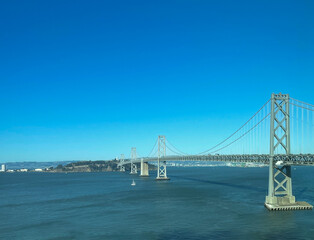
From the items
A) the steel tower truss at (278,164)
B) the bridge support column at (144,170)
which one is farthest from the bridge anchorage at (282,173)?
the bridge support column at (144,170)

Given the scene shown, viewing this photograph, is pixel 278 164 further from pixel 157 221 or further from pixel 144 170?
pixel 144 170

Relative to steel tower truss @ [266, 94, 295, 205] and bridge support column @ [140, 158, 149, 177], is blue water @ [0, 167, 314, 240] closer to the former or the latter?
steel tower truss @ [266, 94, 295, 205]

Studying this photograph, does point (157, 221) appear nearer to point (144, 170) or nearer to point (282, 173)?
point (282, 173)

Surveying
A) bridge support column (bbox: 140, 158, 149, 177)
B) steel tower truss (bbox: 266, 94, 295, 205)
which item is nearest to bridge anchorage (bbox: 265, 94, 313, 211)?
steel tower truss (bbox: 266, 94, 295, 205)

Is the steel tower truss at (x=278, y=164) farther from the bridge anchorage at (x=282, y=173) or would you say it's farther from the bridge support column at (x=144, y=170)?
the bridge support column at (x=144, y=170)

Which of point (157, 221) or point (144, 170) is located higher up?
point (157, 221)

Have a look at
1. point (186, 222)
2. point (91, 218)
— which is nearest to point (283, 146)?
point (186, 222)

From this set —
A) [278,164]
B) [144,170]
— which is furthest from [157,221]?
[144,170]

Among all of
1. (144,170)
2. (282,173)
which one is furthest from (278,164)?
(144,170)

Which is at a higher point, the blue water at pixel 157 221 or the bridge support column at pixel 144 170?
the blue water at pixel 157 221

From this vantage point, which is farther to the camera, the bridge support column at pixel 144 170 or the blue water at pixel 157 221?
the bridge support column at pixel 144 170

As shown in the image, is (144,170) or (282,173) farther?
(144,170)
